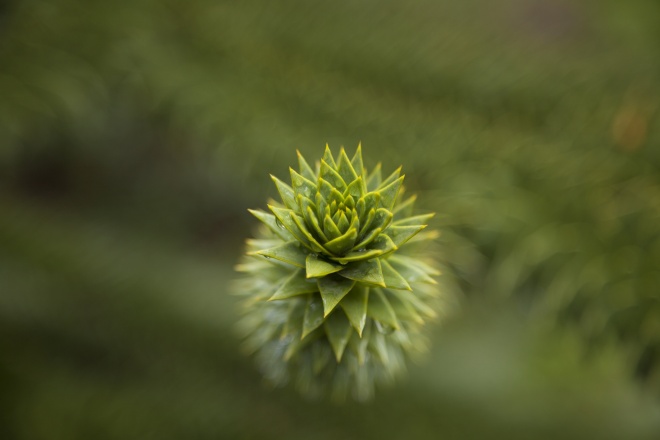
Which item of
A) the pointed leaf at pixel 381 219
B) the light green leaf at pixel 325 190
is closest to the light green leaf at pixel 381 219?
the pointed leaf at pixel 381 219

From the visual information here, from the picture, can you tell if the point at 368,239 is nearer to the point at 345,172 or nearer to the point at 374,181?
the point at 345,172

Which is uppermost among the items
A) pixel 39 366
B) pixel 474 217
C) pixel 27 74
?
pixel 27 74

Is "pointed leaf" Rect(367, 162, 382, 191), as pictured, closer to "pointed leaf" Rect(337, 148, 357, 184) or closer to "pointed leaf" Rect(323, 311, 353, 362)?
"pointed leaf" Rect(337, 148, 357, 184)

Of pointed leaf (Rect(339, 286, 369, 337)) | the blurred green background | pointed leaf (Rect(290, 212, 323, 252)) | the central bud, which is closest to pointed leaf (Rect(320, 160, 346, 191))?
the central bud

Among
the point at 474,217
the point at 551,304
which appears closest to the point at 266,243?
the point at 474,217

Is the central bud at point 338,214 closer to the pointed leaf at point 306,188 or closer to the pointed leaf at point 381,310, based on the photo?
the pointed leaf at point 306,188

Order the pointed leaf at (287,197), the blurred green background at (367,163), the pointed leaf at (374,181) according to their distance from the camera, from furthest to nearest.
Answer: the blurred green background at (367,163) → the pointed leaf at (374,181) → the pointed leaf at (287,197)

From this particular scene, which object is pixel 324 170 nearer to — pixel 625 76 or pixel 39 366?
pixel 625 76

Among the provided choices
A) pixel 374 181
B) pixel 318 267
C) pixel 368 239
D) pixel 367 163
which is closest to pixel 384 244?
pixel 368 239
